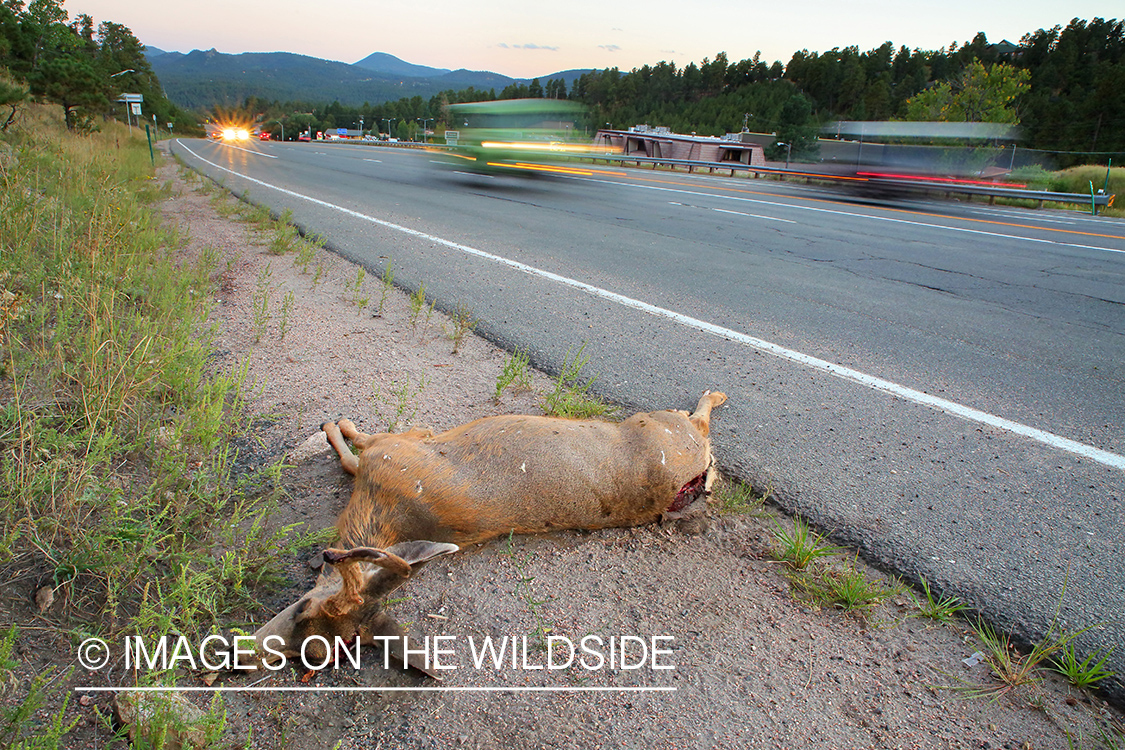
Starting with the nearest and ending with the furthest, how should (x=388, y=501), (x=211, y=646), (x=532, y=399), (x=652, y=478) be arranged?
(x=211, y=646) < (x=388, y=501) < (x=652, y=478) < (x=532, y=399)

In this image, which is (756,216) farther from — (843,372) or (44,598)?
(44,598)

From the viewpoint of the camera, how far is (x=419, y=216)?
1005 centimetres

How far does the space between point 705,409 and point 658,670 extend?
61.4 inches

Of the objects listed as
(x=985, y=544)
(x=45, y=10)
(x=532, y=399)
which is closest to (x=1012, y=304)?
(x=985, y=544)

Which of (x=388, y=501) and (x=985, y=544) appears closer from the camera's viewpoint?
(x=388, y=501)

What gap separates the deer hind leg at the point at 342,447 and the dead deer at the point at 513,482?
203 mm

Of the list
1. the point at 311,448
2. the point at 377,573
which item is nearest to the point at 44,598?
the point at 377,573

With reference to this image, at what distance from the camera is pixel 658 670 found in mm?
1899

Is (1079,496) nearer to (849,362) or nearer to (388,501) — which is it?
(849,362)

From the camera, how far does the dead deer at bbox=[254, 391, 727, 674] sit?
2074mm

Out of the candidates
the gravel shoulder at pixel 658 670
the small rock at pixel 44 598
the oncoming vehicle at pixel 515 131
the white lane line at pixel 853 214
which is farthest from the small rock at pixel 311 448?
the oncoming vehicle at pixel 515 131

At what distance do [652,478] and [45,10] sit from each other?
34.5 m

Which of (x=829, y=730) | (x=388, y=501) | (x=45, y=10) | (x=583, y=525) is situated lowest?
(x=829, y=730)

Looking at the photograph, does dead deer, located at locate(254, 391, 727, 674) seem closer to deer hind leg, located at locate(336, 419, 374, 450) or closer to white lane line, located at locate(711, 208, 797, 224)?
deer hind leg, located at locate(336, 419, 374, 450)
